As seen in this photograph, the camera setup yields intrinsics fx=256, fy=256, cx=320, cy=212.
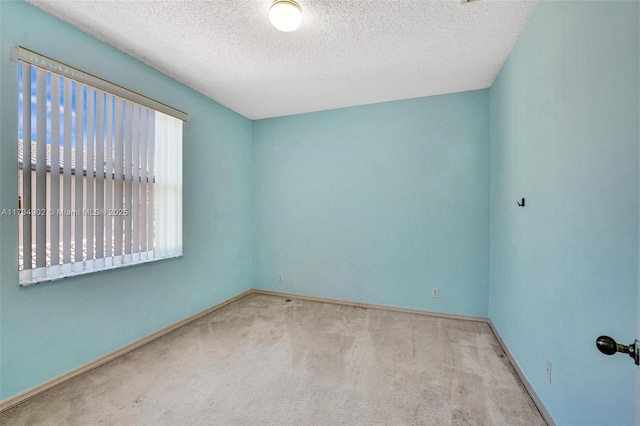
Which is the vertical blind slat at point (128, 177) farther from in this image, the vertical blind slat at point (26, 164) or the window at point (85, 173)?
the vertical blind slat at point (26, 164)

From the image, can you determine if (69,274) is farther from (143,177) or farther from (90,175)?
(143,177)

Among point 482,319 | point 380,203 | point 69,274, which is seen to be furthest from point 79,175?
point 482,319

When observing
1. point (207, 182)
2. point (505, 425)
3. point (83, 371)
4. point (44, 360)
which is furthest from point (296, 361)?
point (207, 182)

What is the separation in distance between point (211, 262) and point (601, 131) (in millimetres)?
3590

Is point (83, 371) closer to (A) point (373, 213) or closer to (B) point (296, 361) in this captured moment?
(B) point (296, 361)

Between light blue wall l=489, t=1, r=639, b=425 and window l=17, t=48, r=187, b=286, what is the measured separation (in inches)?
124

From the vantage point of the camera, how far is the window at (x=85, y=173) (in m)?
1.74

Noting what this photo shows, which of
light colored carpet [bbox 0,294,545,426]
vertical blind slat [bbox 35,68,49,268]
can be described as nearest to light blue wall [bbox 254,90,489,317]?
light colored carpet [bbox 0,294,545,426]

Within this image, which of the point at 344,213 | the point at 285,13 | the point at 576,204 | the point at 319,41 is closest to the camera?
the point at 576,204

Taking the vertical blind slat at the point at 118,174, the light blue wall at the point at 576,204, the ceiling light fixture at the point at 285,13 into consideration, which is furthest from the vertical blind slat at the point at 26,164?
the light blue wall at the point at 576,204

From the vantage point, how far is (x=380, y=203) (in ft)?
11.3

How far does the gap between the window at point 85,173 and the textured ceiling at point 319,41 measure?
47cm

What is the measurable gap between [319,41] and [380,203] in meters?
2.01

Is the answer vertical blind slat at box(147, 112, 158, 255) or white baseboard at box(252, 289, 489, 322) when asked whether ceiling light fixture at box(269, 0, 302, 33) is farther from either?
white baseboard at box(252, 289, 489, 322)
